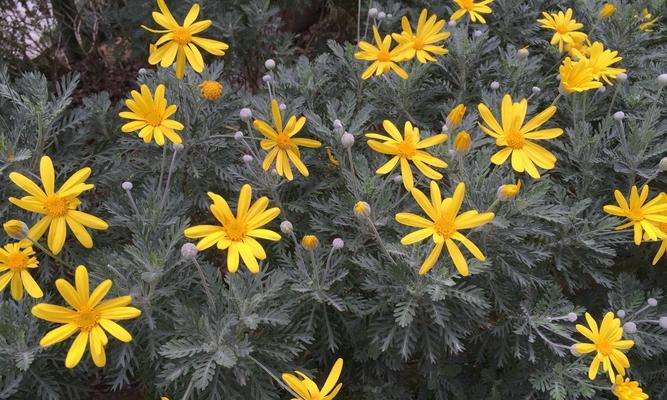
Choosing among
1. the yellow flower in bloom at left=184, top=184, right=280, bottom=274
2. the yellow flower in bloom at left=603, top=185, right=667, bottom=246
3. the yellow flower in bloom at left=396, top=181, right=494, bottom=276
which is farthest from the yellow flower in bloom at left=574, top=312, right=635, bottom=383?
the yellow flower in bloom at left=184, top=184, right=280, bottom=274

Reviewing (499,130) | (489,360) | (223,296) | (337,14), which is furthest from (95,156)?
(337,14)

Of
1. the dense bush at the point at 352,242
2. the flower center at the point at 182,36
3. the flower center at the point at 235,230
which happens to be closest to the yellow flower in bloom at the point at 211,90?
the dense bush at the point at 352,242

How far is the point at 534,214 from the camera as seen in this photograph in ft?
6.77

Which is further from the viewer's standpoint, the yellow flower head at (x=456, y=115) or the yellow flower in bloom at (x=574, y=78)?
the yellow flower in bloom at (x=574, y=78)

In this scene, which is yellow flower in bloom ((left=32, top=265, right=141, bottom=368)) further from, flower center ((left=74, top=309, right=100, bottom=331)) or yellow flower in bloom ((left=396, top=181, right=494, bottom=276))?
yellow flower in bloom ((left=396, top=181, right=494, bottom=276))

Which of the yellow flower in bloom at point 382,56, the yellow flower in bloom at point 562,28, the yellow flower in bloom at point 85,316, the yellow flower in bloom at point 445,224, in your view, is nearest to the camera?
the yellow flower in bloom at point 85,316

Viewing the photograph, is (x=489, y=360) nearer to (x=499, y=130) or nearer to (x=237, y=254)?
(x=499, y=130)

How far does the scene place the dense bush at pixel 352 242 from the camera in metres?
1.90

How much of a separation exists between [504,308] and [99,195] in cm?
188

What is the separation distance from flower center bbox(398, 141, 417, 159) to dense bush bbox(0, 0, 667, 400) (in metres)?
0.04

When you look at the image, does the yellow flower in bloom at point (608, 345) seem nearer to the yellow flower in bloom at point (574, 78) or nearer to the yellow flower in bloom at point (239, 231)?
the yellow flower in bloom at point (574, 78)

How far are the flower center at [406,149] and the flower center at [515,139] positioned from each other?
0.32m

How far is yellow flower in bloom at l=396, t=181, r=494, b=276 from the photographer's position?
174 centimetres

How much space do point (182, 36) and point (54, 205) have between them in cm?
72
